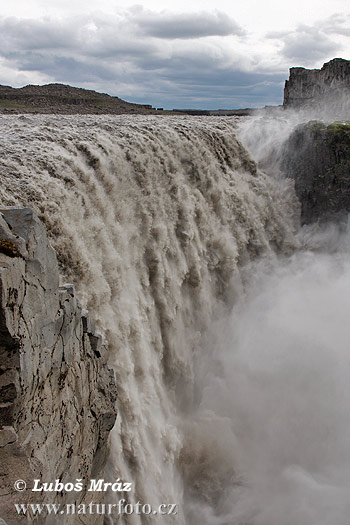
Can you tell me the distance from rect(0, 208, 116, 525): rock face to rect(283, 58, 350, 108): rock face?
30.0m

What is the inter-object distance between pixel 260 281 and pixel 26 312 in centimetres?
1588

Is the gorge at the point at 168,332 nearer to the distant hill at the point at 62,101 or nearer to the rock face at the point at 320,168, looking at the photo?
the rock face at the point at 320,168

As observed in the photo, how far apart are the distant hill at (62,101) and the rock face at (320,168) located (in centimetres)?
1396

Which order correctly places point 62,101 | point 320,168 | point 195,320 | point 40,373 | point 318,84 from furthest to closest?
point 62,101 < point 318,84 < point 320,168 < point 195,320 < point 40,373

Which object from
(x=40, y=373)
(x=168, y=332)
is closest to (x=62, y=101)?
(x=168, y=332)

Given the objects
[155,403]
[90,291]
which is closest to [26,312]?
[90,291]

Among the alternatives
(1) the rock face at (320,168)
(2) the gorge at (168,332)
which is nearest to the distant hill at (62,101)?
(1) the rock face at (320,168)

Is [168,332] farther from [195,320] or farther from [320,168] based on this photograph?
[320,168]

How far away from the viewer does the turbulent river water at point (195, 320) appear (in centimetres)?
1141

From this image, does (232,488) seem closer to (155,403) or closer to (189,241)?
(155,403)

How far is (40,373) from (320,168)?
69.7ft

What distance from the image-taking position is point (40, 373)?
6.56m

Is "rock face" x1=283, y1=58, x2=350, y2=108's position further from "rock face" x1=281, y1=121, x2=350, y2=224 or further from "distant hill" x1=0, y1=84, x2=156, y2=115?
"distant hill" x1=0, y1=84, x2=156, y2=115

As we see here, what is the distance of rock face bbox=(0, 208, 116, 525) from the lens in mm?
5777
